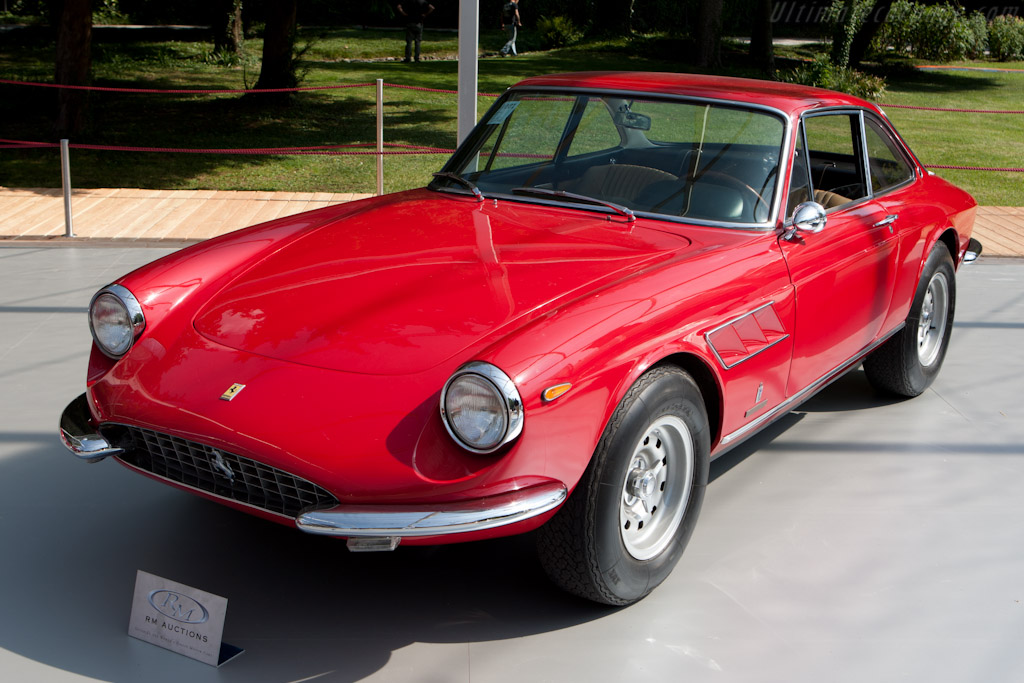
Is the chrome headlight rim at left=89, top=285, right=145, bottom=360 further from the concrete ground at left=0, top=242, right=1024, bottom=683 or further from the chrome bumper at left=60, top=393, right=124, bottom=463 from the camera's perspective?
the concrete ground at left=0, top=242, right=1024, bottom=683

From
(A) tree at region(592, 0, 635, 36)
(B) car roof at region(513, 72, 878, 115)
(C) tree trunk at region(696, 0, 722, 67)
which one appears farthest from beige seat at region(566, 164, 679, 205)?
(A) tree at region(592, 0, 635, 36)

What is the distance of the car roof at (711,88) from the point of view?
3941mm

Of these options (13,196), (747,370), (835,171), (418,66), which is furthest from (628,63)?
(747,370)

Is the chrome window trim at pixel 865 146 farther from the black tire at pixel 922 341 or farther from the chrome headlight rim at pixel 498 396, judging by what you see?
the chrome headlight rim at pixel 498 396

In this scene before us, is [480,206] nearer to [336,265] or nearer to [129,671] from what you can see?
[336,265]

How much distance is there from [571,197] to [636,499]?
52.8 inches

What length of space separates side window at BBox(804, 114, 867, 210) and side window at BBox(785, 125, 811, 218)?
0.14 m

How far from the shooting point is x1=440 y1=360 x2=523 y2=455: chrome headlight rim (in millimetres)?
2555

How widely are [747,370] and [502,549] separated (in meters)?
1.04

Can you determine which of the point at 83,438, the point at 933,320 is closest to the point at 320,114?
the point at 933,320

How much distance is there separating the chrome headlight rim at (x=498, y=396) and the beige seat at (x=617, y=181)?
1.50 metres

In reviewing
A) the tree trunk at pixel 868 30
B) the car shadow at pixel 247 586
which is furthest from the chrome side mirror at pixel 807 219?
the tree trunk at pixel 868 30

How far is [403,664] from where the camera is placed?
2.80m

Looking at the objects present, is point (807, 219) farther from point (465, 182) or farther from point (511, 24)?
point (511, 24)
